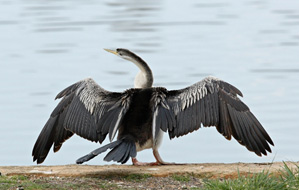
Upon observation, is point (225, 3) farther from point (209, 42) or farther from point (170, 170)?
point (170, 170)

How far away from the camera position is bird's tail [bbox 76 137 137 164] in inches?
284

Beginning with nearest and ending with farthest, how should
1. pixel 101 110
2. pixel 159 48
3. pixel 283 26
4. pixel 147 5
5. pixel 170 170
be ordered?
1. pixel 170 170
2. pixel 101 110
3. pixel 159 48
4. pixel 283 26
5. pixel 147 5

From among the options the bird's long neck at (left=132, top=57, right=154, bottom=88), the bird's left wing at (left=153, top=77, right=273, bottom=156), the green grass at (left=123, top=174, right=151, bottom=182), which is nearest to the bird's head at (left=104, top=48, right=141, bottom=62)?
the bird's long neck at (left=132, top=57, right=154, bottom=88)

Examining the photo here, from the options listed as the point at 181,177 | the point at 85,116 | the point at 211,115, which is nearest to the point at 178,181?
the point at 181,177

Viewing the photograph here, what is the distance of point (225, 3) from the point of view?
28.1 meters

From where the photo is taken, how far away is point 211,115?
25.9ft

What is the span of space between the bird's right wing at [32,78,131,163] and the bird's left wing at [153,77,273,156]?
1.33 ft

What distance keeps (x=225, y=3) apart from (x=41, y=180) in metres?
21.9

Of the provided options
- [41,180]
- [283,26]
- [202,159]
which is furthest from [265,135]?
[283,26]

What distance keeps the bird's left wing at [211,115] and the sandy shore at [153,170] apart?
35 centimetres

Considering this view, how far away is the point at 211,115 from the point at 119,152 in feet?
3.73

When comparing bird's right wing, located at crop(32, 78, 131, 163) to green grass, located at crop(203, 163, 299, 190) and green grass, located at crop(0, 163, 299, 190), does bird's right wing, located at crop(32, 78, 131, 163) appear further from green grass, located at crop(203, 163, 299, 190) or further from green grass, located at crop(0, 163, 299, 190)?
green grass, located at crop(203, 163, 299, 190)

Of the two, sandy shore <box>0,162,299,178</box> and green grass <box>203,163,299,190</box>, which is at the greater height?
sandy shore <box>0,162,299,178</box>

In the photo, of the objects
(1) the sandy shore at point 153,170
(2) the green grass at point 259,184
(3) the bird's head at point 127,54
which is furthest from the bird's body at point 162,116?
(2) the green grass at point 259,184
